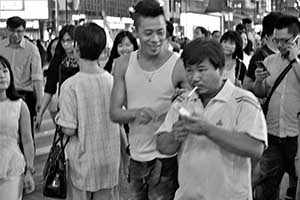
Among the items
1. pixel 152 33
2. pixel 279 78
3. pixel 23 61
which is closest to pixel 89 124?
pixel 152 33

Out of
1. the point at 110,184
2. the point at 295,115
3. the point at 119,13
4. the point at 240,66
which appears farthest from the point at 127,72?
the point at 119,13

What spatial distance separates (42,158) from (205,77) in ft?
18.7

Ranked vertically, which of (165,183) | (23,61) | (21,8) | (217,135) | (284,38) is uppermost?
(21,8)

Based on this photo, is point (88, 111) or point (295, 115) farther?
point (295, 115)

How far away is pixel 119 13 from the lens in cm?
2098

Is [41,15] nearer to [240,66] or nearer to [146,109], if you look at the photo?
[240,66]

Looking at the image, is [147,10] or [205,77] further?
[147,10]

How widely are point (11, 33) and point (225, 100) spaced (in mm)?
4837

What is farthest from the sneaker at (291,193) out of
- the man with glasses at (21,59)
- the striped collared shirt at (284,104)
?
the man with glasses at (21,59)

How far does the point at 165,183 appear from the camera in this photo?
334 centimetres

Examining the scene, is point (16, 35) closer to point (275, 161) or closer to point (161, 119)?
point (275, 161)

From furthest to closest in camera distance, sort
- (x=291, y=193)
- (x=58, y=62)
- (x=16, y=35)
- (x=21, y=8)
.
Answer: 1. (x=21, y=8)
2. (x=16, y=35)
3. (x=58, y=62)
4. (x=291, y=193)

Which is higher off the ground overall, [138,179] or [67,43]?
[67,43]

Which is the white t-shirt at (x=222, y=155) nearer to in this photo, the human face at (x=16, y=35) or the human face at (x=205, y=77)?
the human face at (x=205, y=77)
